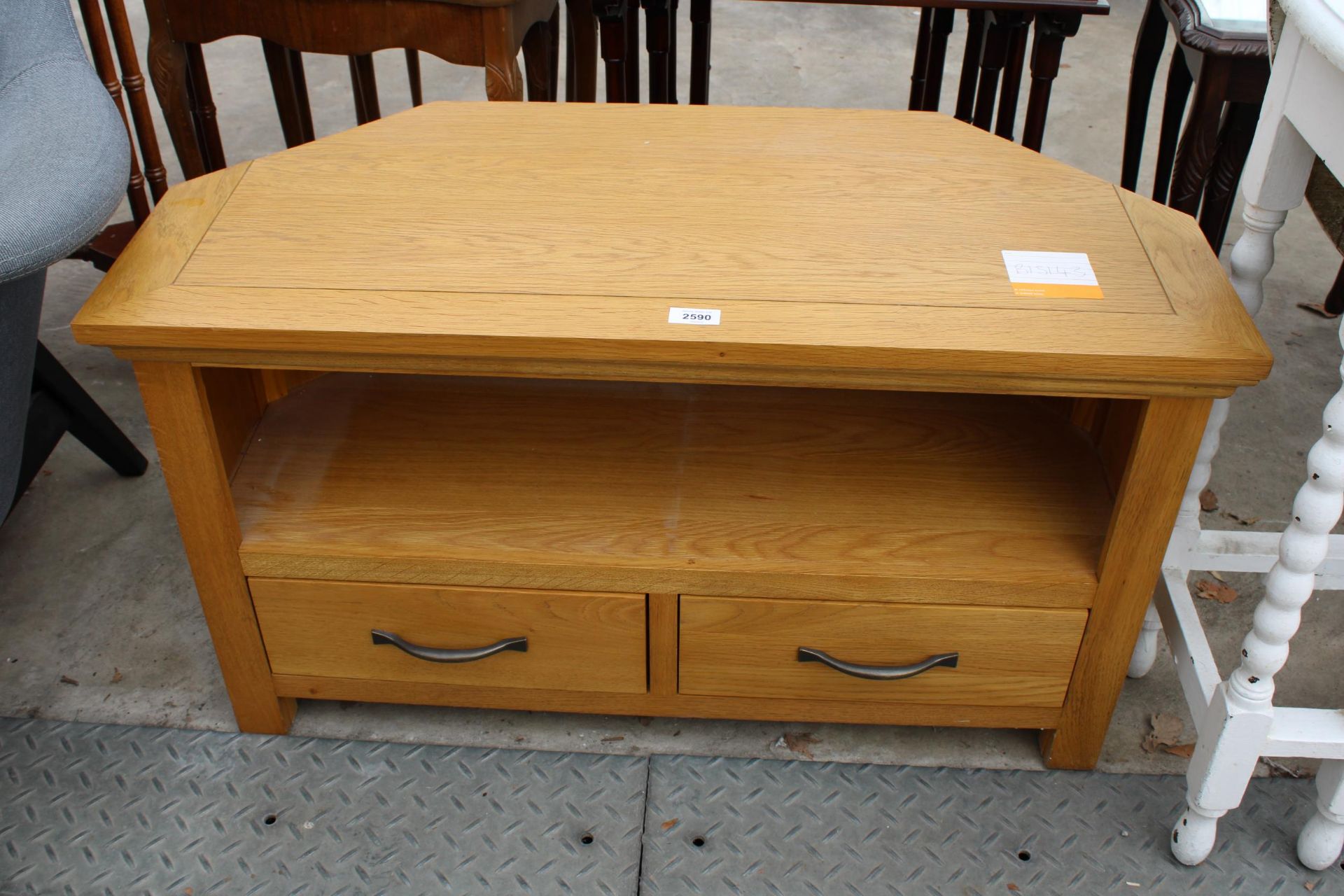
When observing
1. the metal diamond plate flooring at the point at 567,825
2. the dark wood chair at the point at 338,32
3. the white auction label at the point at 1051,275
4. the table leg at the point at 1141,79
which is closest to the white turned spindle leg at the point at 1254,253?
the white auction label at the point at 1051,275

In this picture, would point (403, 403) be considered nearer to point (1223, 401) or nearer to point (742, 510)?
point (742, 510)

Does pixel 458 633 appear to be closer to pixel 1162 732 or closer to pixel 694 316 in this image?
pixel 694 316

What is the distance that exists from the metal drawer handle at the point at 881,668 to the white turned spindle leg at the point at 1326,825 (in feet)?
1.53

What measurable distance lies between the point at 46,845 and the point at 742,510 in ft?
3.28

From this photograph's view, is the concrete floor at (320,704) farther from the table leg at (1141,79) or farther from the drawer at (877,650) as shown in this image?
the table leg at (1141,79)

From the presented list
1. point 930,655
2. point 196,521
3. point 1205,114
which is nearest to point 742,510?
point 930,655

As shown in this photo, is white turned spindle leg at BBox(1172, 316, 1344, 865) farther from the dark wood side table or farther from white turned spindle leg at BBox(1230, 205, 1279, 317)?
the dark wood side table

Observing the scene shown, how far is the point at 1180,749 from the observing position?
1604 mm

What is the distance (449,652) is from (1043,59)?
1.58 m

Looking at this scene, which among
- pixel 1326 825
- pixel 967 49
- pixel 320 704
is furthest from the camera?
pixel 967 49

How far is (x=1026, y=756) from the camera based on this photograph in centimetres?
159

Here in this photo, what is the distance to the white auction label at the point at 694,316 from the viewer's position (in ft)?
3.87

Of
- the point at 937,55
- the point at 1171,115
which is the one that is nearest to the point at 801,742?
the point at 1171,115

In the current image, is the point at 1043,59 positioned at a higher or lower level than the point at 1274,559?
higher
